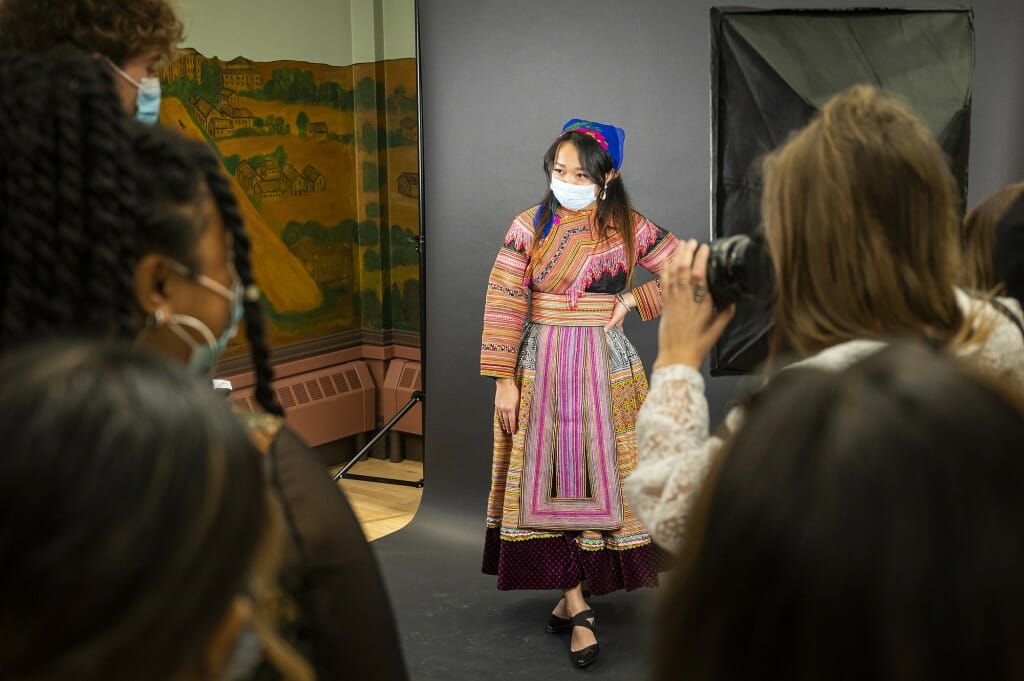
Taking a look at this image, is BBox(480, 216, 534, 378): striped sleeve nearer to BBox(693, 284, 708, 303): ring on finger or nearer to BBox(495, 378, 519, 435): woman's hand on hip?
BBox(495, 378, 519, 435): woman's hand on hip

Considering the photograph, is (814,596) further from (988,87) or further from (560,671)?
(988,87)

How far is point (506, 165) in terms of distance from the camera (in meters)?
4.32

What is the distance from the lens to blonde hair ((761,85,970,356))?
1.47 metres

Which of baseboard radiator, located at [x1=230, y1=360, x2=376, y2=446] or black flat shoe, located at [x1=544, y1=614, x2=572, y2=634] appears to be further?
baseboard radiator, located at [x1=230, y1=360, x2=376, y2=446]

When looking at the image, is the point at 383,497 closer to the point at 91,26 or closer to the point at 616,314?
the point at 616,314

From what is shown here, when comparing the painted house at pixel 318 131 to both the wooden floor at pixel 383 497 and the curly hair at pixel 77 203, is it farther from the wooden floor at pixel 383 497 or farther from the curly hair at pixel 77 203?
the curly hair at pixel 77 203

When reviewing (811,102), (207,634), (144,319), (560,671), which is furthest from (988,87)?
(207,634)

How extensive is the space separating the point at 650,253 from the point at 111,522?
301 centimetres

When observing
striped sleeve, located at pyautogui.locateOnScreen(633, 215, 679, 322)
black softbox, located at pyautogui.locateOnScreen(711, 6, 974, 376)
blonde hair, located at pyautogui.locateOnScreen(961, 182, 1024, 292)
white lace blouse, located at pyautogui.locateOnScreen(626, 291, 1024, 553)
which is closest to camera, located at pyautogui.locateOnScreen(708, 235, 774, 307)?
white lace blouse, located at pyautogui.locateOnScreen(626, 291, 1024, 553)

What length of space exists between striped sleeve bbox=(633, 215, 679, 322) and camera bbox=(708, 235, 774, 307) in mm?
1936

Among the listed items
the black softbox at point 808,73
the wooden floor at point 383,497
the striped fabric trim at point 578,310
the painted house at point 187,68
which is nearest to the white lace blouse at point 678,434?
the black softbox at point 808,73

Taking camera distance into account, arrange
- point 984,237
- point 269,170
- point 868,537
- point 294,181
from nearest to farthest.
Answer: point 868,537 → point 984,237 → point 269,170 → point 294,181

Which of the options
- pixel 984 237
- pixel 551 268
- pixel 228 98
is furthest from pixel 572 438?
pixel 228 98

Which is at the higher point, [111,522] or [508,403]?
[111,522]
